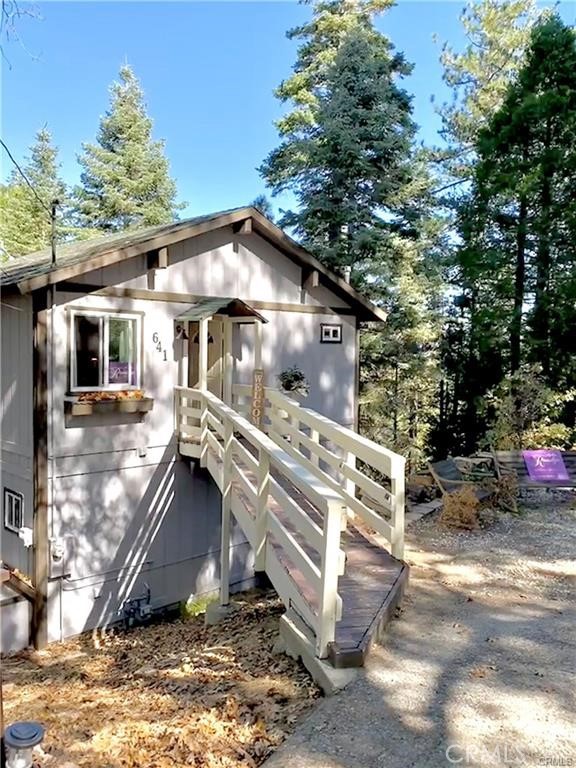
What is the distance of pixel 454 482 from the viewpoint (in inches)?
341

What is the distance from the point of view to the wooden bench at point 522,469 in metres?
8.73

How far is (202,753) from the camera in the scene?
10.2ft

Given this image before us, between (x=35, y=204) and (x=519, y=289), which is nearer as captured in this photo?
(x=519, y=289)

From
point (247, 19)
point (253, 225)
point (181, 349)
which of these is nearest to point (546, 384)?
point (253, 225)

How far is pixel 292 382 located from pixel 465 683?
6.02 m

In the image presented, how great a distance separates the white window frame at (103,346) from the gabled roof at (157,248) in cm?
55

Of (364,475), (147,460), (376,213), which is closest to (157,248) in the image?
(147,460)

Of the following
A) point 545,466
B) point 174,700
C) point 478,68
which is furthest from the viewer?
point 478,68

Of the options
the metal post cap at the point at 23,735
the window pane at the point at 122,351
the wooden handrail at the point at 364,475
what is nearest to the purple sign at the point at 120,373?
the window pane at the point at 122,351

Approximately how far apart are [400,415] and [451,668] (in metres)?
12.7

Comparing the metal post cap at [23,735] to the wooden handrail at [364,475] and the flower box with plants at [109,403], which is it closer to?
the wooden handrail at [364,475]

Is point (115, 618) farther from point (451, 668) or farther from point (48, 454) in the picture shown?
point (451, 668)

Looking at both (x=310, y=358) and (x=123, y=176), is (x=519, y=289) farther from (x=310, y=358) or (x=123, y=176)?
(x=123, y=176)

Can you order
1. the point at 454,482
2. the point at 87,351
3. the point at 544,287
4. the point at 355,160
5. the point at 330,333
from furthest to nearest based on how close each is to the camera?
1. the point at 355,160
2. the point at 544,287
3. the point at 330,333
4. the point at 454,482
5. the point at 87,351
